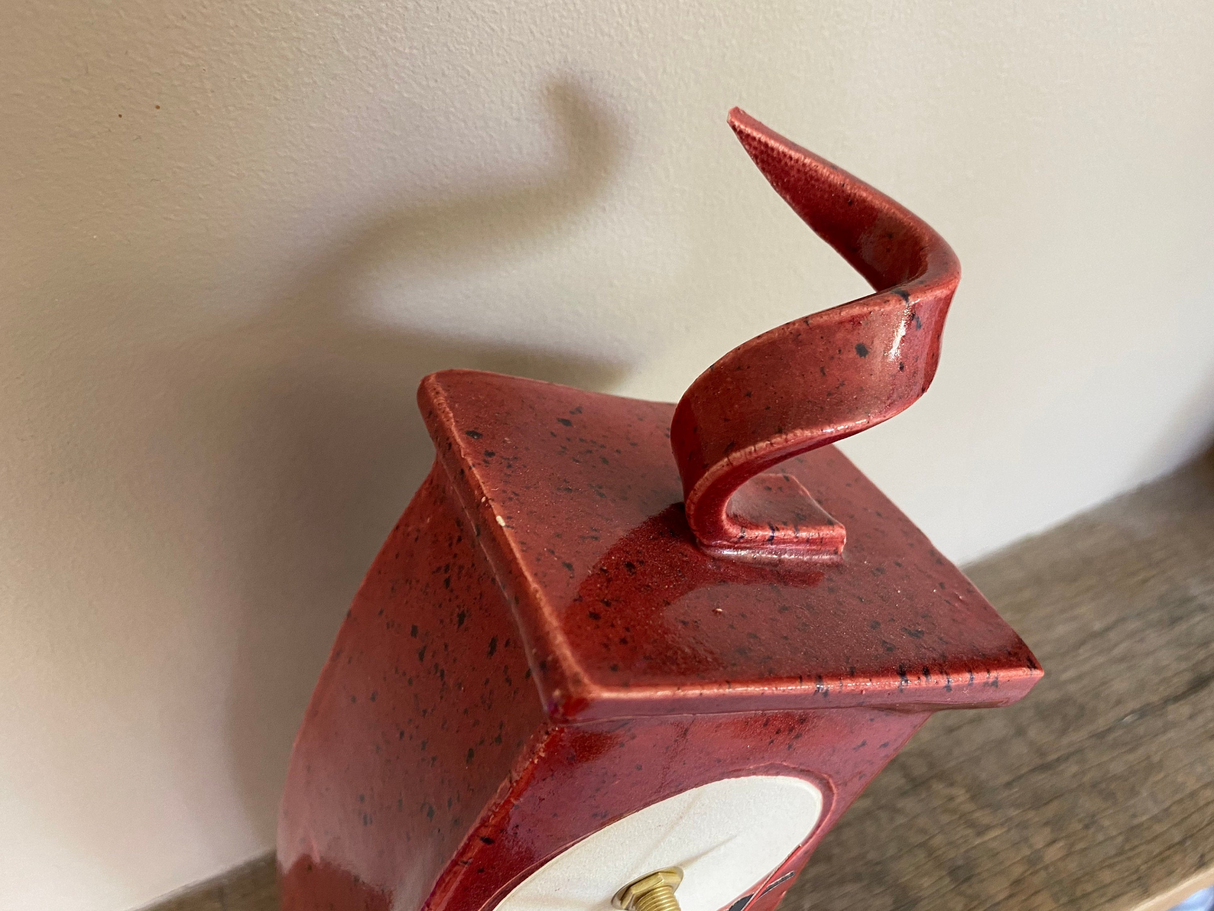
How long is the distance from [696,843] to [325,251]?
15.6 inches

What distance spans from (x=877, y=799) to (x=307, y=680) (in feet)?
1.84

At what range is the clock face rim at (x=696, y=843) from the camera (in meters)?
0.42

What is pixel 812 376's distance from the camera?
13.4 inches

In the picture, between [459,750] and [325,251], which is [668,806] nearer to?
[459,750]

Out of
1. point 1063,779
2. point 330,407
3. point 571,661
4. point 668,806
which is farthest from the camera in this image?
point 1063,779

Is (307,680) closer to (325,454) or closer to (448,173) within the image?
(325,454)

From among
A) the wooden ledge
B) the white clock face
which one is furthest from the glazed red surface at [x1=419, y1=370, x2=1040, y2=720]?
the wooden ledge

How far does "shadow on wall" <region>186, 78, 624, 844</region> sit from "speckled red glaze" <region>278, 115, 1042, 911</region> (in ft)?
0.31

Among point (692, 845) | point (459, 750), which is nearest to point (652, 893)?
point (692, 845)

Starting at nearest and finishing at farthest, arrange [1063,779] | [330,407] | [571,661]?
[571,661] → [330,407] → [1063,779]

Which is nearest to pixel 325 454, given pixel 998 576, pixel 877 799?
pixel 877 799

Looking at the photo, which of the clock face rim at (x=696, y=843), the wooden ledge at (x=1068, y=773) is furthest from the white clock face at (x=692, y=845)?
the wooden ledge at (x=1068, y=773)

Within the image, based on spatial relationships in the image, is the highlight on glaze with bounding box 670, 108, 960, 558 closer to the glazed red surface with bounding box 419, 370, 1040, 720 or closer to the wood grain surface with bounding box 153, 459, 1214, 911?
the glazed red surface with bounding box 419, 370, 1040, 720

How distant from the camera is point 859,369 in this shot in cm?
34
